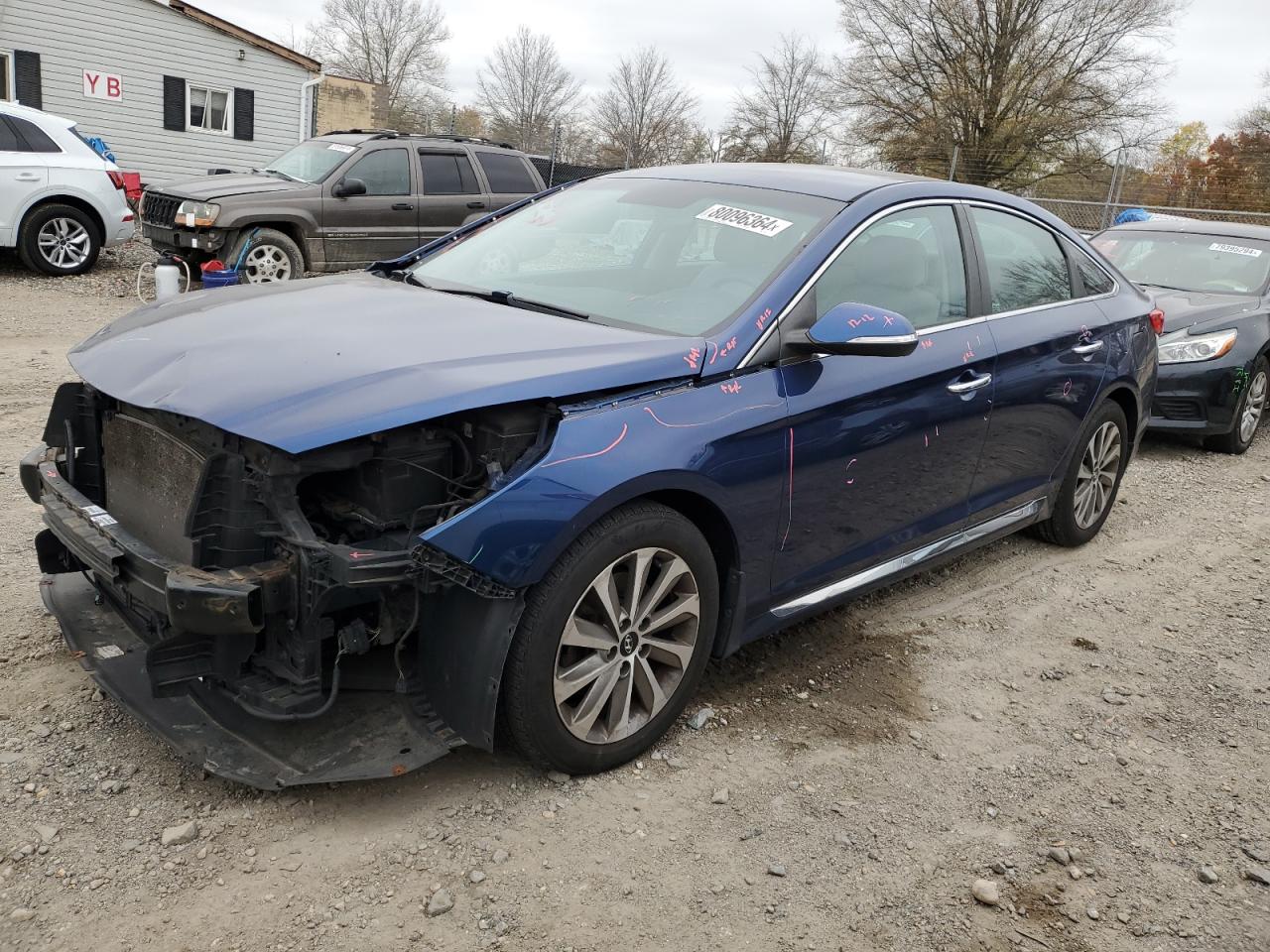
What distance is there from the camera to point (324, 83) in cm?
3200

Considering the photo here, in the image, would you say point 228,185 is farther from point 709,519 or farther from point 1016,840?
point 1016,840

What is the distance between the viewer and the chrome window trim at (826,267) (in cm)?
323

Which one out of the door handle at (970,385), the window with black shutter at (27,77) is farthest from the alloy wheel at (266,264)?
the window with black shutter at (27,77)

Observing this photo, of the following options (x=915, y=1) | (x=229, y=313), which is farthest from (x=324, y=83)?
(x=229, y=313)

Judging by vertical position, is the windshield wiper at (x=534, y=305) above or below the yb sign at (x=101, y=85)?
below

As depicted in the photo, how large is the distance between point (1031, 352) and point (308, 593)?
3.12 m

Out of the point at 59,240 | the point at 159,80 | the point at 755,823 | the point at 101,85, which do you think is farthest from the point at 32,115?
the point at 755,823

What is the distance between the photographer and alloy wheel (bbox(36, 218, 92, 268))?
11.8 metres

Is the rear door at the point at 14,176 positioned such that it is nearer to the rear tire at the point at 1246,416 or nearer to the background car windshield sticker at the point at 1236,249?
the background car windshield sticker at the point at 1236,249

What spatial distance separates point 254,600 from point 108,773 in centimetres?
86

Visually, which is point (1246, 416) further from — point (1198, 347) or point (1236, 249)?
point (1236, 249)

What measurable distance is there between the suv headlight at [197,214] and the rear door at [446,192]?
2.24 m

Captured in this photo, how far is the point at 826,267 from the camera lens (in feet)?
11.4

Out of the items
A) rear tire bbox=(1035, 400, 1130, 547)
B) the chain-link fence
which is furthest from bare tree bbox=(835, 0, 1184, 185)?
rear tire bbox=(1035, 400, 1130, 547)
